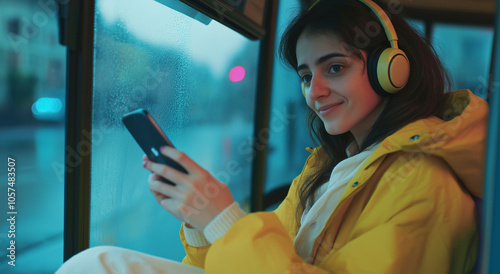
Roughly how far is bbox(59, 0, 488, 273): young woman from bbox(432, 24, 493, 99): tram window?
9.40 feet

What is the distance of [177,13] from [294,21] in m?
0.79

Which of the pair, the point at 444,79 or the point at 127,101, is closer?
the point at 444,79

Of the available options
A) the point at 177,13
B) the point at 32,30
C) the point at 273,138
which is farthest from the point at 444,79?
the point at 273,138

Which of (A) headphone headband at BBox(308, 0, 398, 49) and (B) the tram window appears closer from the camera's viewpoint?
(A) headphone headband at BBox(308, 0, 398, 49)

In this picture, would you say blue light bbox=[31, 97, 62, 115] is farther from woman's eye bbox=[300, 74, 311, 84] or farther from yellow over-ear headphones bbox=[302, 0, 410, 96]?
yellow over-ear headphones bbox=[302, 0, 410, 96]

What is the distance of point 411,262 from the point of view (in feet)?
2.68

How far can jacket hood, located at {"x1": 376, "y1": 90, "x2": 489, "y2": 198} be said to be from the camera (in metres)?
0.86

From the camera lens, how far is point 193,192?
0.86 metres

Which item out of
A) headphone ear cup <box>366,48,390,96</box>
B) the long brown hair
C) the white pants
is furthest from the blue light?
headphone ear cup <box>366,48,390,96</box>

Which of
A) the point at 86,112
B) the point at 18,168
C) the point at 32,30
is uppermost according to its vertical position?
the point at 32,30

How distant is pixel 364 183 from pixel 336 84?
0.31m

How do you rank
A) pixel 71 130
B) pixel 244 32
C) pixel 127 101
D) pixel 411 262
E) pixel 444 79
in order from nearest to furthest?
1. pixel 411 262
2. pixel 444 79
3. pixel 71 130
4. pixel 127 101
5. pixel 244 32

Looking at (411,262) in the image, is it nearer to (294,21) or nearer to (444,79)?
(444,79)

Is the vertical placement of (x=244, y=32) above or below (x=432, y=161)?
above
